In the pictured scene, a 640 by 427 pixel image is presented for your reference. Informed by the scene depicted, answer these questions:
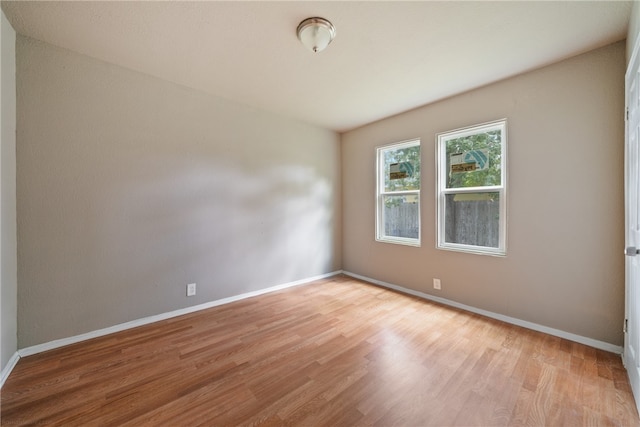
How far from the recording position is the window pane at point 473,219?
2725 millimetres

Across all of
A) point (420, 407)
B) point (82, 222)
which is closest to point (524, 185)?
point (420, 407)

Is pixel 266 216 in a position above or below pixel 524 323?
above

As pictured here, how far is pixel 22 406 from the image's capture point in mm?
1491

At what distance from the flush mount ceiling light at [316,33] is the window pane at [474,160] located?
1967 millimetres

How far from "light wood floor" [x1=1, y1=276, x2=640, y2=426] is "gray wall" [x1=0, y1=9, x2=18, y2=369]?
0.30m

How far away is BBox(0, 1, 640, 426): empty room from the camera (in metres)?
1.64

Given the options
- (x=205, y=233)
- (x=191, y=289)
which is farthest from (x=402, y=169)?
(x=191, y=289)

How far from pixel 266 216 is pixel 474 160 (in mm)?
2630

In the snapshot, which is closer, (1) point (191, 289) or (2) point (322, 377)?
(2) point (322, 377)

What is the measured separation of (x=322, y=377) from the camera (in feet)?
5.78

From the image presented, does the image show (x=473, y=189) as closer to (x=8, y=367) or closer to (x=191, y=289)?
(x=191, y=289)

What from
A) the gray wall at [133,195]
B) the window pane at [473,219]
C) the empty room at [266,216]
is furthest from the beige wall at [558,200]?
the gray wall at [133,195]

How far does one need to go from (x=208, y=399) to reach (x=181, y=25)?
2.57 meters

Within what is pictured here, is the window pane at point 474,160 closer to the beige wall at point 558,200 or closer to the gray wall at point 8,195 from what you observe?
the beige wall at point 558,200
